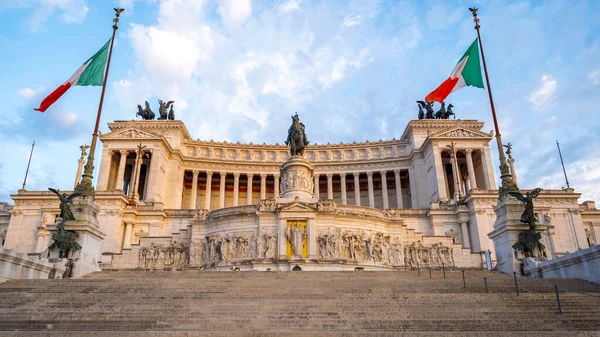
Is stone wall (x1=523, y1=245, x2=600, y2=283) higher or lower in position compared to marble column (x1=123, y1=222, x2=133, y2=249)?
lower

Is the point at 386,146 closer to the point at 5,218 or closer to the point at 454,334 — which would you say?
the point at 5,218

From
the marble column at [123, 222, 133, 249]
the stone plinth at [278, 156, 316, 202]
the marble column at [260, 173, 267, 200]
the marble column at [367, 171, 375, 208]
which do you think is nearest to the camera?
the stone plinth at [278, 156, 316, 202]

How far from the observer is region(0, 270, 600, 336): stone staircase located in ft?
35.6

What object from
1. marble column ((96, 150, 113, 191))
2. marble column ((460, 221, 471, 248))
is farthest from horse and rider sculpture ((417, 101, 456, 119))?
marble column ((96, 150, 113, 191))

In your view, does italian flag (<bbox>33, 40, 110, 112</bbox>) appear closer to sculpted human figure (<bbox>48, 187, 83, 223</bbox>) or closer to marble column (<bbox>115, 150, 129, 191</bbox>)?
sculpted human figure (<bbox>48, 187, 83, 223</bbox>)

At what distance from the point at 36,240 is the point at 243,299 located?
44079 millimetres

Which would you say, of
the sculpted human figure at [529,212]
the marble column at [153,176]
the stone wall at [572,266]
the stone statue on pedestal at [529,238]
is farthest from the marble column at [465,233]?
the marble column at [153,176]

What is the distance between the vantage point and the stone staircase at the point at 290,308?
1084cm

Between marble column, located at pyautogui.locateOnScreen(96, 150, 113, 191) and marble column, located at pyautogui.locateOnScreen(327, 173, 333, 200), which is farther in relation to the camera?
marble column, located at pyautogui.locateOnScreen(327, 173, 333, 200)

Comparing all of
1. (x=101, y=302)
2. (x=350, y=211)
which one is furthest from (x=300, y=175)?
(x=101, y=302)

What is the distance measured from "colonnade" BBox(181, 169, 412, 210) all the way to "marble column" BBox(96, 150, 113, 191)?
10530mm

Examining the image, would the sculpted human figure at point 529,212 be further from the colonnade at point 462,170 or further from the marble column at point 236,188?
the marble column at point 236,188

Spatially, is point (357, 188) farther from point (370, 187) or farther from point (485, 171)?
point (485, 171)

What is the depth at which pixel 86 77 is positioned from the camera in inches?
976
